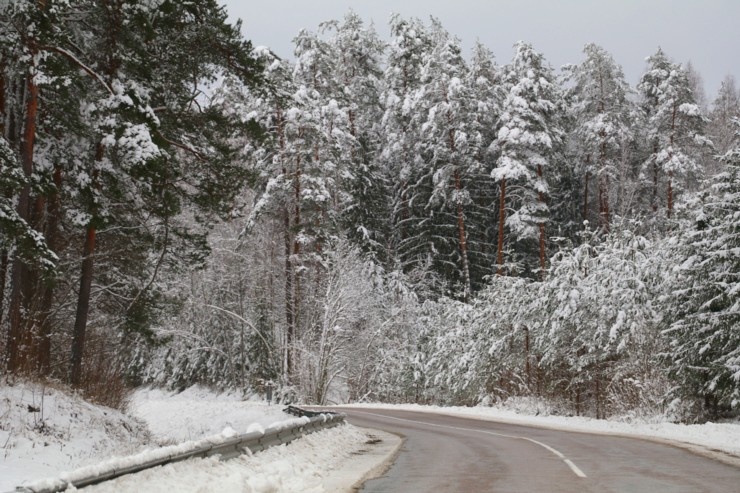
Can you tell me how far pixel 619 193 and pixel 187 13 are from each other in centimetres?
3794

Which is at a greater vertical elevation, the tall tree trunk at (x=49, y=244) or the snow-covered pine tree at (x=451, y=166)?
the snow-covered pine tree at (x=451, y=166)

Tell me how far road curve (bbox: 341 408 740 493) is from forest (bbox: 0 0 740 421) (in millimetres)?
5840

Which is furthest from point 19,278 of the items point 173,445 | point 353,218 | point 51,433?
point 353,218

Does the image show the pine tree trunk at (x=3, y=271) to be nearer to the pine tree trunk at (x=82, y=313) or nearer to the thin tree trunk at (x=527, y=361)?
the pine tree trunk at (x=82, y=313)

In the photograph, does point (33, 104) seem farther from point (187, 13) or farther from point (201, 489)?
point (201, 489)

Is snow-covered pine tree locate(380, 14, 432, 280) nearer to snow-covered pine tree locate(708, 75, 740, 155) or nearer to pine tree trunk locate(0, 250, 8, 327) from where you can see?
snow-covered pine tree locate(708, 75, 740, 155)

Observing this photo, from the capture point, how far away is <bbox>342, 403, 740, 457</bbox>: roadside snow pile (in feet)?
53.2

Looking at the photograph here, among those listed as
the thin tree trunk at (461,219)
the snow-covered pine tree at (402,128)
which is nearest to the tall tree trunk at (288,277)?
the snow-covered pine tree at (402,128)

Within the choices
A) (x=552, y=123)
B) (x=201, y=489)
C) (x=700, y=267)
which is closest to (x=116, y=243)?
(x=201, y=489)

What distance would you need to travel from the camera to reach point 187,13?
16734 mm

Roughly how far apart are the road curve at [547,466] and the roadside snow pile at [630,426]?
1.30 meters

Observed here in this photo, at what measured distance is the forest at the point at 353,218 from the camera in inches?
609

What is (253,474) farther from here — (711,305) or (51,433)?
(711,305)

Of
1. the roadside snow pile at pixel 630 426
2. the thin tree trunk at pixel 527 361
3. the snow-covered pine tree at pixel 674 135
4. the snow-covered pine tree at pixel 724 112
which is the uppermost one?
the snow-covered pine tree at pixel 724 112
